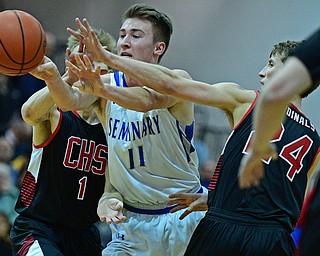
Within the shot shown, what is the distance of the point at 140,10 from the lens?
5.52 metres

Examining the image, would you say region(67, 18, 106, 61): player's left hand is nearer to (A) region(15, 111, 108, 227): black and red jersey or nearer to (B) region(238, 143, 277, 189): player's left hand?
(A) region(15, 111, 108, 227): black and red jersey

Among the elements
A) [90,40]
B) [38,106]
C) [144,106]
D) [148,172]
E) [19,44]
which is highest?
[90,40]

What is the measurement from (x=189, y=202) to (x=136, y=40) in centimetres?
134

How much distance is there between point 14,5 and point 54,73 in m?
7.68

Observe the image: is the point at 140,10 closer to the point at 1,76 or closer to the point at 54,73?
the point at 54,73

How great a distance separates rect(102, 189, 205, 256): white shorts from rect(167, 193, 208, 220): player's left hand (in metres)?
0.16

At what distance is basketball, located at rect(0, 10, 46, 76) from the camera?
Result: 4.72m

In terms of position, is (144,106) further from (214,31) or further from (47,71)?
(214,31)

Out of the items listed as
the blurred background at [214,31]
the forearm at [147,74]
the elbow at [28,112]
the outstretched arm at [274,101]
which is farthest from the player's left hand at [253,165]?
the blurred background at [214,31]

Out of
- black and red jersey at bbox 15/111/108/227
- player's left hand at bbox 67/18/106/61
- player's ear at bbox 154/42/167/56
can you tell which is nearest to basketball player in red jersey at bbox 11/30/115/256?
black and red jersey at bbox 15/111/108/227

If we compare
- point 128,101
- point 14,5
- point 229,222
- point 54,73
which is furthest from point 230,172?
point 14,5

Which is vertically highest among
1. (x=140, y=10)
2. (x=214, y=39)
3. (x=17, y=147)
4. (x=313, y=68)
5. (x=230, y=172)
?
(x=214, y=39)

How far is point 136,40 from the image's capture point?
5.48 metres

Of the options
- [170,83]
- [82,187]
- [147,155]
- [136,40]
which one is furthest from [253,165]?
[82,187]
